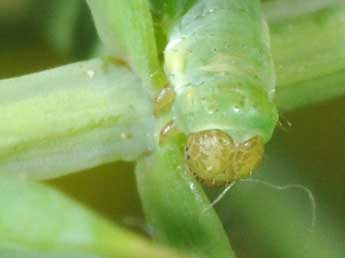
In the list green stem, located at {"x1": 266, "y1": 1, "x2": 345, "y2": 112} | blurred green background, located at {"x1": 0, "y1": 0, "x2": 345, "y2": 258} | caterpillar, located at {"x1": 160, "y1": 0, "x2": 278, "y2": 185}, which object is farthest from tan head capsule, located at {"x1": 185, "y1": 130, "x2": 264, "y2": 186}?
green stem, located at {"x1": 266, "y1": 1, "x2": 345, "y2": 112}

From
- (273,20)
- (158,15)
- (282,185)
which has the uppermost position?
(158,15)

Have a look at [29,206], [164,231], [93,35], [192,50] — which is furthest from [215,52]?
[93,35]

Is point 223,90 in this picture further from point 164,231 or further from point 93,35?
point 93,35

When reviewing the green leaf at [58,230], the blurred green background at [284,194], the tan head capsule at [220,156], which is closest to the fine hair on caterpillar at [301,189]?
the blurred green background at [284,194]

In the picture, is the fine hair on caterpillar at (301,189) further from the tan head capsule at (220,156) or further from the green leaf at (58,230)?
the green leaf at (58,230)

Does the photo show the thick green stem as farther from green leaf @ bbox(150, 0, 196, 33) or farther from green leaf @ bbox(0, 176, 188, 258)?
green leaf @ bbox(0, 176, 188, 258)

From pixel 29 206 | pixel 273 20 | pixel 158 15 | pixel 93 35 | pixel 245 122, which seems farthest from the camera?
pixel 93 35

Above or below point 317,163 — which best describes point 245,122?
above

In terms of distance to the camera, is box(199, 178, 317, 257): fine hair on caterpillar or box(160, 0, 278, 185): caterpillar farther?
box(199, 178, 317, 257): fine hair on caterpillar
